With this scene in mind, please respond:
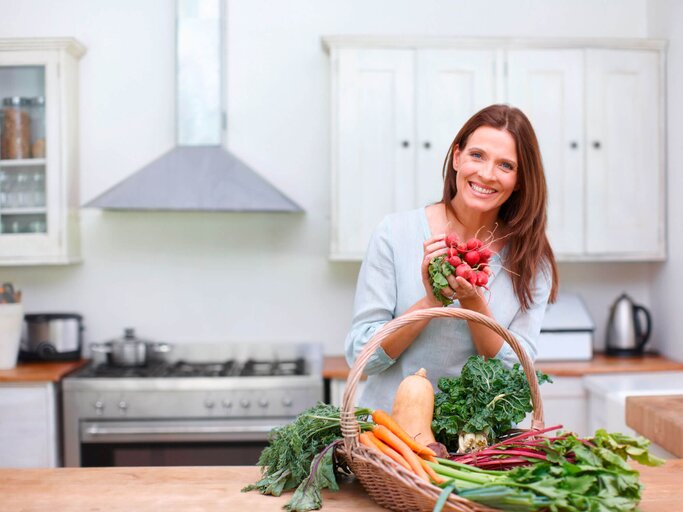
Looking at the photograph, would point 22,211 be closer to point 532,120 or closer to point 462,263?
point 532,120

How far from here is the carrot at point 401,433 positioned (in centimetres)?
136

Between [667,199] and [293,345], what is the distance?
1.84 meters

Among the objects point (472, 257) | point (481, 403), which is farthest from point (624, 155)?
point (481, 403)

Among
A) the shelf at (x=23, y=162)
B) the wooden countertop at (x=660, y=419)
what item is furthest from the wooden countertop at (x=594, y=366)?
the shelf at (x=23, y=162)

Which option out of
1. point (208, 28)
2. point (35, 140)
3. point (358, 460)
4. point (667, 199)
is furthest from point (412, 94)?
point (358, 460)

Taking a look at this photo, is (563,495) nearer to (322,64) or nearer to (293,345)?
(293,345)

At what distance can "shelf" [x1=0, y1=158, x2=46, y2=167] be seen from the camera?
343 cm

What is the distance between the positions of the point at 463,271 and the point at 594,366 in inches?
80.4

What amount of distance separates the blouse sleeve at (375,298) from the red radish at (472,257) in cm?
33

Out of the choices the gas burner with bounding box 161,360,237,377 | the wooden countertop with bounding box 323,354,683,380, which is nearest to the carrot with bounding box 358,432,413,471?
the wooden countertop with bounding box 323,354,683,380

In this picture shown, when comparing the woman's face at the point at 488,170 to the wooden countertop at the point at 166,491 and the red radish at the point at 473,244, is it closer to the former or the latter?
the red radish at the point at 473,244

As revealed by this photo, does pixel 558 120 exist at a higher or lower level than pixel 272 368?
higher

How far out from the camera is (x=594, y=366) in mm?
3328

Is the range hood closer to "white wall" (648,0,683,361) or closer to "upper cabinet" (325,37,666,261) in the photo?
"upper cabinet" (325,37,666,261)
